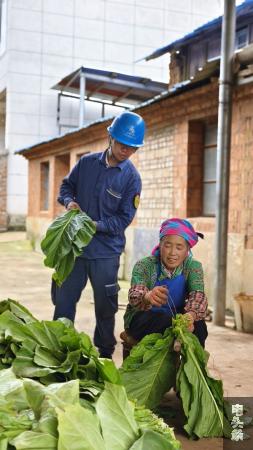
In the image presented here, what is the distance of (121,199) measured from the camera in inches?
159

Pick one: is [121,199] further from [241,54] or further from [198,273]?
[241,54]

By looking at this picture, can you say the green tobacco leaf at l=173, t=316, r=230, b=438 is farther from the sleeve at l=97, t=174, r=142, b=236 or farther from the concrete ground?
the sleeve at l=97, t=174, r=142, b=236

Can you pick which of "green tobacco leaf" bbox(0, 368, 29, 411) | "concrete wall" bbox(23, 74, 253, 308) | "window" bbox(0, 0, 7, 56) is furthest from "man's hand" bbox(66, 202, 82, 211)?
"window" bbox(0, 0, 7, 56)

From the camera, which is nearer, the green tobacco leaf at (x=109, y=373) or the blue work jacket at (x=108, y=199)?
the green tobacco leaf at (x=109, y=373)

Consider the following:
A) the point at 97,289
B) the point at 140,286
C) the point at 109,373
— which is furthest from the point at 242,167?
the point at 109,373

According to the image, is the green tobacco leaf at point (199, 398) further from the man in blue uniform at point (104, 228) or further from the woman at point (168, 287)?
the man in blue uniform at point (104, 228)

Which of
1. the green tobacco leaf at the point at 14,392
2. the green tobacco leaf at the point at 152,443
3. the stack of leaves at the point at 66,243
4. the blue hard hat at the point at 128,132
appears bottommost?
the green tobacco leaf at the point at 152,443

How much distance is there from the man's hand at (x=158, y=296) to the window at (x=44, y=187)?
Answer: 1334 cm

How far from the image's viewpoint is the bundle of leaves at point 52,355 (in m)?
2.20

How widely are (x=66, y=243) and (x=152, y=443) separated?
2.07 metres

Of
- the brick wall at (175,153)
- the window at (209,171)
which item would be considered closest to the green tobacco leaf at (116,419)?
the brick wall at (175,153)

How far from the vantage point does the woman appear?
346cm

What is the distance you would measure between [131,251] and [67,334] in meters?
7.69

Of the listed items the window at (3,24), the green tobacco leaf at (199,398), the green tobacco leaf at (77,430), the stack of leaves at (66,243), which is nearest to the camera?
the green tobacco leaf at (77,430)
